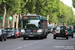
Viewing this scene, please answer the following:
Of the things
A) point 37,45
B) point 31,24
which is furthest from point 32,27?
point 37,45

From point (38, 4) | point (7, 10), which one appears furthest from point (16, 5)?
point (38, 4)

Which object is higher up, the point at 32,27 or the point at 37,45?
the point at 32,27

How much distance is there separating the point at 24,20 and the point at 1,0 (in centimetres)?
966

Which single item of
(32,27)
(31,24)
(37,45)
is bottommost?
(37,45)

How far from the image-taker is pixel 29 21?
33750 mm

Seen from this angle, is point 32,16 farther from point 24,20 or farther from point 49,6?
point 49,6

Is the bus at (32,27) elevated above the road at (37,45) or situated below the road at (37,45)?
above

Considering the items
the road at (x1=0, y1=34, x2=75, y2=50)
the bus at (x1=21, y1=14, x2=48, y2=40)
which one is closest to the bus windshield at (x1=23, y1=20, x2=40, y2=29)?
the bus at (x1=21, y1=14, x2=48, y2=40)

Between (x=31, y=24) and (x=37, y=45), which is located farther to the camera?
(x=31, y=24)

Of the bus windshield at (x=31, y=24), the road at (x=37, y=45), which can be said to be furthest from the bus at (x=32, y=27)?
the road at (x=37, y=45)

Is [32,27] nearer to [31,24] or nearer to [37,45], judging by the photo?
[31,24]

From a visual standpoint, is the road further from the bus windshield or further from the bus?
the bus windshield

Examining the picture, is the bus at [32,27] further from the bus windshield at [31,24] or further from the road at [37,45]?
the road at [37,45]

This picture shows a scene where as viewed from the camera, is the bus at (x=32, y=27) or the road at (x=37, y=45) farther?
the bus at (x=32, y=27)
